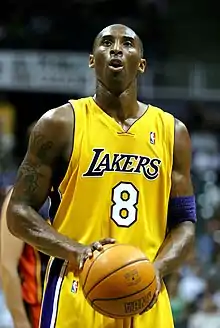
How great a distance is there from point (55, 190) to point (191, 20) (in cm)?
1178

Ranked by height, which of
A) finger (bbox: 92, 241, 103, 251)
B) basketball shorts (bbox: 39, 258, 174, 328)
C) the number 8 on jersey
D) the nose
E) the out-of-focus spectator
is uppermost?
the nose

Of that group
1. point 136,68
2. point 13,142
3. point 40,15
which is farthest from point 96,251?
point 40,15

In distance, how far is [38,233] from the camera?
10.2 ft

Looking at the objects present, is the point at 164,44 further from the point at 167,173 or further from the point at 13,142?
the point at 167,173

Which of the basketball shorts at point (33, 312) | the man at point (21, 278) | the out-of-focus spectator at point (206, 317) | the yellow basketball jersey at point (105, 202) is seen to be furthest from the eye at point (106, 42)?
the out-of-focus spectator at point (206, 317)

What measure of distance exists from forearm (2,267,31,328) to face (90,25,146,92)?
129cm

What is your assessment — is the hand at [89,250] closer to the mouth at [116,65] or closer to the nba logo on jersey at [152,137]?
the nba logo on jersey at [152,137]

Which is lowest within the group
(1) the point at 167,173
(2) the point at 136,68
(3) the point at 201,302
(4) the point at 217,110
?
(3) the point at 201,302

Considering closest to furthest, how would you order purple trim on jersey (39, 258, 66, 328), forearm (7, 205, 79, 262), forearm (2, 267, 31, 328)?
forearm (7, 205, 79, 262), purple trim on jersey (39, 258, 66, 328), forearm (2, 267, 31, 328)

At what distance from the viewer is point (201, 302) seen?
7.42m

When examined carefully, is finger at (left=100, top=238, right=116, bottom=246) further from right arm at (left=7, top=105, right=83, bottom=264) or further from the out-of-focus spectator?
the out-of-focus spectator

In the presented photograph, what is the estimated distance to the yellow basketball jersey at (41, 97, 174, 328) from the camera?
123 inches

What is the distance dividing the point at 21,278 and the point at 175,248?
3.98 feet

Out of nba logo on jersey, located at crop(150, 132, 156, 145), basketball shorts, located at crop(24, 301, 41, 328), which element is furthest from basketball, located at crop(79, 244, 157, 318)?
basketball shorts, located at crop(24, 301, 41, 328)
